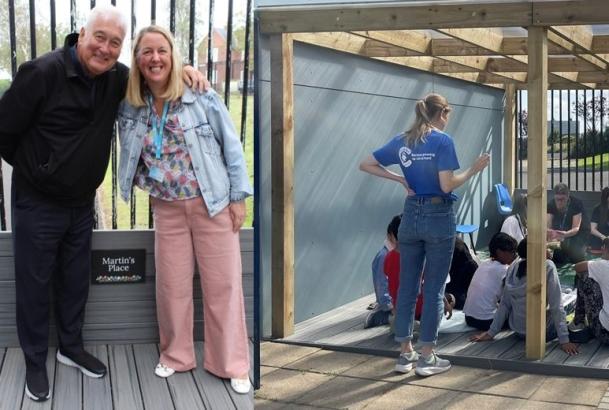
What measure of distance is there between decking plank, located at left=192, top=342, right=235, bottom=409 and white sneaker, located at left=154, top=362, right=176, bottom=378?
102 millimetres

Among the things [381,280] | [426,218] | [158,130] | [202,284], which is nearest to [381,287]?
[381,280]

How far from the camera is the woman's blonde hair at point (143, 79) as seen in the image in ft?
12.7

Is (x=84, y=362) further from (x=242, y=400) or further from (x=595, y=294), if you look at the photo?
(x=595, y=294)

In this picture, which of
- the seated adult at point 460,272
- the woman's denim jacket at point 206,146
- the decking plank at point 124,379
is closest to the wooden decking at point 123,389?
the decking plank at point 124,379

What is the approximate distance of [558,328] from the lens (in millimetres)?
6227

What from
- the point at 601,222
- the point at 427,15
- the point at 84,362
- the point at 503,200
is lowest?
the point at 84,362

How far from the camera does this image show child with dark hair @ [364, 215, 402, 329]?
666 centimetres

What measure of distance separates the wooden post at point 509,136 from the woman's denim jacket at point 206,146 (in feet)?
31.3

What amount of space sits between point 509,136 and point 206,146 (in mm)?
9749

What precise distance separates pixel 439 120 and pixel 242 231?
166 centimetres

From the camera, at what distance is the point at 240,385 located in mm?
4117

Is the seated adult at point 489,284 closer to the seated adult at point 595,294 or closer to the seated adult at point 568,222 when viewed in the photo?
the seated adult at point 595,294

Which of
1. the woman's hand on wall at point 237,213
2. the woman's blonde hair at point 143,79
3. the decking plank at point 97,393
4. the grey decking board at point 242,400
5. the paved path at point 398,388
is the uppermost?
the woman's blonde hair at point 143,79

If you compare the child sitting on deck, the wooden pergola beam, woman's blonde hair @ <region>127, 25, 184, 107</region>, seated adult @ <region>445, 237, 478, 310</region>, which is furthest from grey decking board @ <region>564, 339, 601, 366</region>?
woman's blonde hair @ <region>127, 25, 184, 107</region>
